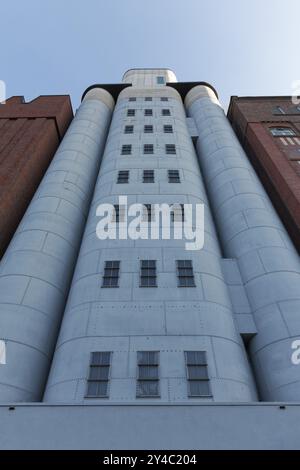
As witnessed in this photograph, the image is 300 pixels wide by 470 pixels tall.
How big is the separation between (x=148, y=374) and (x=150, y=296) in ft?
13.7

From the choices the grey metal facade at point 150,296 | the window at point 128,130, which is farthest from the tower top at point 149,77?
the grey metal facade at point 150,296

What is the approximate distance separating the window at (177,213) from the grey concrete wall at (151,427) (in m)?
12.6

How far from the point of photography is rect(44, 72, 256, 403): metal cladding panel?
14.8 meters

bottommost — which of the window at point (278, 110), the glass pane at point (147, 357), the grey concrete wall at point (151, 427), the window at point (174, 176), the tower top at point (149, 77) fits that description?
the grey concrete wall at point (151, 427)

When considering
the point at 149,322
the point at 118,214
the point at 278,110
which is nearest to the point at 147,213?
the point at 118,214

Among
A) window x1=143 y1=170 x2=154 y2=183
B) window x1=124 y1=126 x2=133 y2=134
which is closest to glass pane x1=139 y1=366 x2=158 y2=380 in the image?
window x1=143 y1=170 x2=154 y2=183

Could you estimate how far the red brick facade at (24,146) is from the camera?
2541 cm

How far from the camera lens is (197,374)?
14.9 metres

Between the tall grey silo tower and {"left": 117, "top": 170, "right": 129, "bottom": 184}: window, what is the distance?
0.15m

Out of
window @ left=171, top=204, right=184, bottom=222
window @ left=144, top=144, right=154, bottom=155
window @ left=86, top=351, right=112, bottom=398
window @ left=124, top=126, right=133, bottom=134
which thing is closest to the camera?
window @ left=86, top=351, right=112, bottom=398

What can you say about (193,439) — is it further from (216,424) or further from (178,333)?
(178,333)

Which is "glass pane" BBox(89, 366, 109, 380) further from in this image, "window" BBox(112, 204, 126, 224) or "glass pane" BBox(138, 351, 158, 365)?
"window" BBox(112, 204, 126, 224)

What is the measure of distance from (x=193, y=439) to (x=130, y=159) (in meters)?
22.4

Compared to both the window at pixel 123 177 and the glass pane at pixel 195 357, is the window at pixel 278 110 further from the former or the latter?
the glass pane at pixel 195 357
